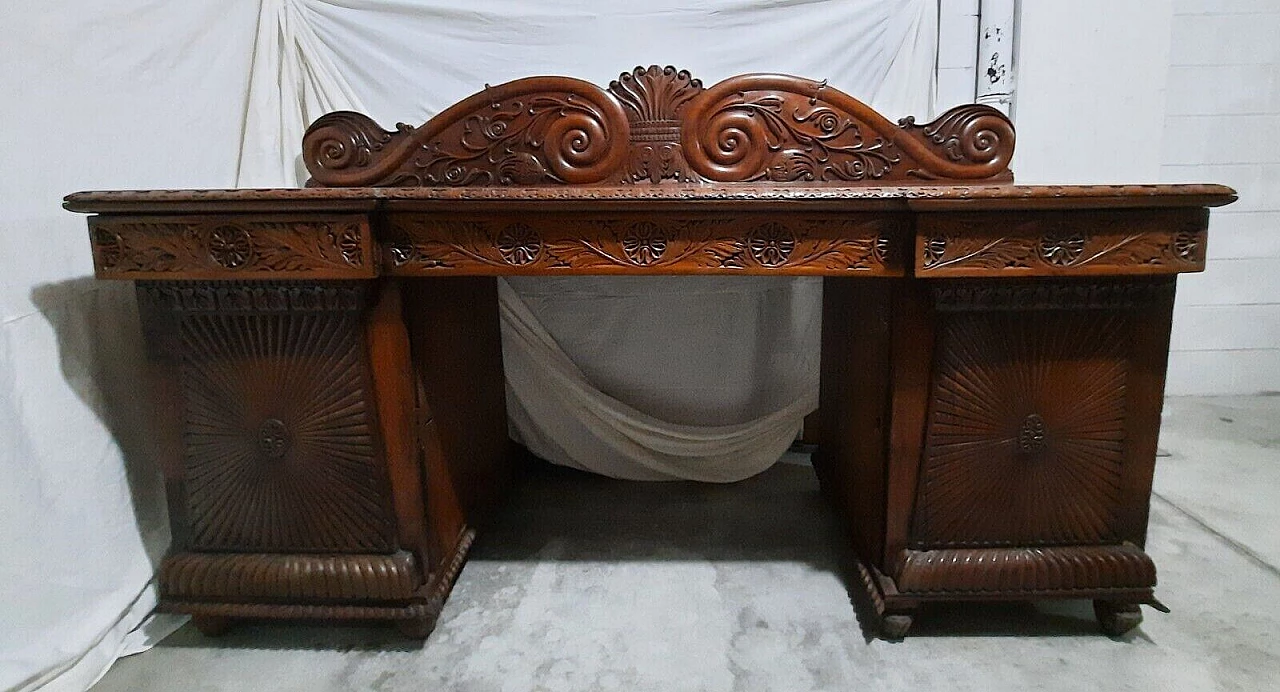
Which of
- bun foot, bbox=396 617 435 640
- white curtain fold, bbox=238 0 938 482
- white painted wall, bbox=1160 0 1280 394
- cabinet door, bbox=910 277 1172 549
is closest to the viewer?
cabinet door, bbox=910 277 1172 549

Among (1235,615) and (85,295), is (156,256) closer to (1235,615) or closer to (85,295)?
(85,295)

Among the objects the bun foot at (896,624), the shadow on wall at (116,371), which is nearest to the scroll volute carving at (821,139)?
the bun foot at (896,624)

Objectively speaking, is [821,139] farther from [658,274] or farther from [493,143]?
[493,143]

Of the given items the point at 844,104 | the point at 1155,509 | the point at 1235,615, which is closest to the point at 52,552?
the point at 844,104

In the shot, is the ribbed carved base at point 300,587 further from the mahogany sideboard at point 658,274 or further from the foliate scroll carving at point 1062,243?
the foliate scroll carving at point 1062,243

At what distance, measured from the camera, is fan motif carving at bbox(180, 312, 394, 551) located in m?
1.16

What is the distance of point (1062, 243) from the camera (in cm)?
105

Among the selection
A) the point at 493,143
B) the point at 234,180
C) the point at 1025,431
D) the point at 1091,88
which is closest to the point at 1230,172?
the point at 1091,88

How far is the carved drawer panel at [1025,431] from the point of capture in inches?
44.1

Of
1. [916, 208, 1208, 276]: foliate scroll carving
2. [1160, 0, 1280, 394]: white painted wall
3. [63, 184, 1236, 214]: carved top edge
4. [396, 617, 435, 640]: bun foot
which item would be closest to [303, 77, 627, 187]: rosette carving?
[63, 184, 1236, 214]: carved top edge

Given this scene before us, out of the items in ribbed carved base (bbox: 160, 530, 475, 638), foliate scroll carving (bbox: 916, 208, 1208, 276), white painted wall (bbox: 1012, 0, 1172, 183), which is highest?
white painted wall (bbox: 1012, 0, 1172, 183)

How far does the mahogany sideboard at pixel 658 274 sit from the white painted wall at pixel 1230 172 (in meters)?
1.78

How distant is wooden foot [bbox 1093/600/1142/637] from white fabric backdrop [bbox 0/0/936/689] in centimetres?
86

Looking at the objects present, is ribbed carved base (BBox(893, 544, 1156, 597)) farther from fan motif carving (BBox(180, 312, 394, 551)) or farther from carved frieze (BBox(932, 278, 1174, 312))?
fan motif carving (BBox(180, 312, 394, 551))
